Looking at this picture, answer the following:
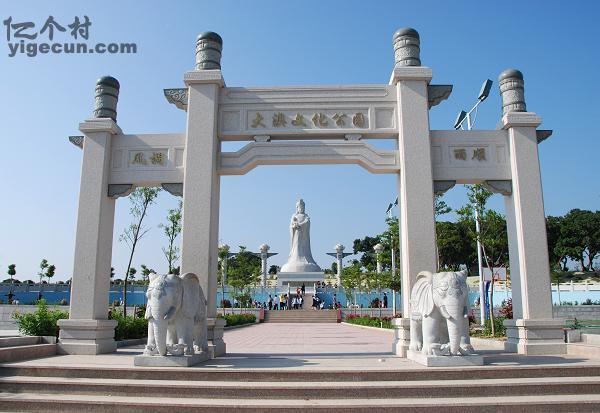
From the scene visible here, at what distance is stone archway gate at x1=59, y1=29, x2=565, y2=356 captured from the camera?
29.2 feet

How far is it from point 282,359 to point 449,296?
311 cm

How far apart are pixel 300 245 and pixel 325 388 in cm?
3095

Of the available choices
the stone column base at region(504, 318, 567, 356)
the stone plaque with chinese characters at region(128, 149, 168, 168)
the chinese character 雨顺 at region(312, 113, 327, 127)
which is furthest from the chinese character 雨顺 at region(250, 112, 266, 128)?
the stone column base at region(504, 318, 567, 356)

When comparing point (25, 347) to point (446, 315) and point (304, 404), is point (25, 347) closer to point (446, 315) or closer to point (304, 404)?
point (304, 404)

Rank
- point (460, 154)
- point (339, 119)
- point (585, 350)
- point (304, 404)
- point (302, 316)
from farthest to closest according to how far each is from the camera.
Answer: point (302, 316) → point (339, 119) → point (460, 154) → point (585, 350) → point (304, 404)

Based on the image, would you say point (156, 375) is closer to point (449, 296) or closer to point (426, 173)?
point (449, 296)

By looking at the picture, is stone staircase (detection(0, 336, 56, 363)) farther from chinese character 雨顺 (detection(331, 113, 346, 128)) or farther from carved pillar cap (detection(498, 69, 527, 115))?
carved pillar cap (detection(498, 69, 527, 115))

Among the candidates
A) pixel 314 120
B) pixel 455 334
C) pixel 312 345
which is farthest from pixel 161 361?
pixel 312 345

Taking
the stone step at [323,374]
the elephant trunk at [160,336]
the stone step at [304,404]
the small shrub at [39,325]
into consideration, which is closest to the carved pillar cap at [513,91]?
the stone step at [323,374]

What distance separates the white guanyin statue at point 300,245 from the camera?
36.2 m

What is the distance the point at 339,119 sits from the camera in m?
9.47

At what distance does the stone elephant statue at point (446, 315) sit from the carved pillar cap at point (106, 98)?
6990 millimetres

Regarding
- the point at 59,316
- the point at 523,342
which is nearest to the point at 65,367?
the point at 59,316

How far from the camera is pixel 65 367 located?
6.73 metres
